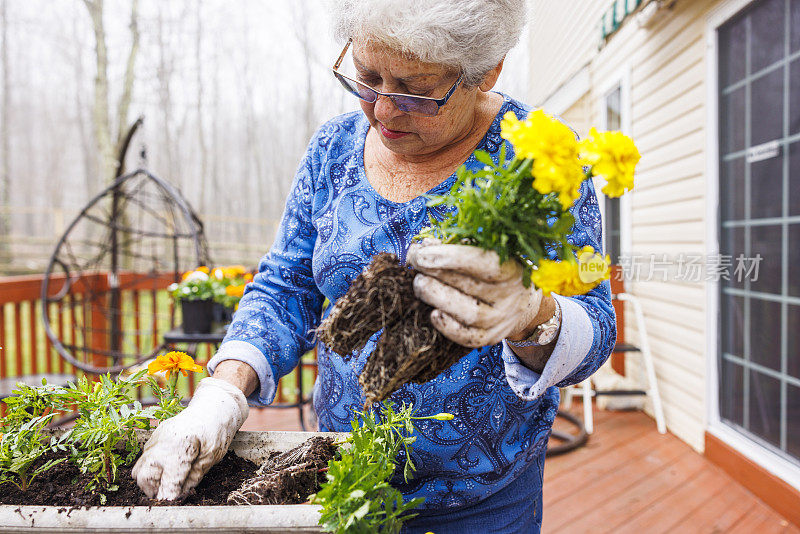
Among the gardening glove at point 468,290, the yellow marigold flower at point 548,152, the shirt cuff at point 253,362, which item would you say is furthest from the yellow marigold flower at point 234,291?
the yellow marigold flower at point 548,152

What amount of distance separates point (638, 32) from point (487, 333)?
4288 millimetres

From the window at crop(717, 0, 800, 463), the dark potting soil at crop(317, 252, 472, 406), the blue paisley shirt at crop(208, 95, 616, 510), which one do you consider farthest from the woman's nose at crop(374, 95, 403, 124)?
the window at crop(717, 0, 800, 463)

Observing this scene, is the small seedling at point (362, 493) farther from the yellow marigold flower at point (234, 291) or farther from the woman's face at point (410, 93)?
the yellow marigold flower at point (234, 291)

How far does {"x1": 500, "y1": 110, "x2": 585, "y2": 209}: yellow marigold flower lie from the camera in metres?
0.66

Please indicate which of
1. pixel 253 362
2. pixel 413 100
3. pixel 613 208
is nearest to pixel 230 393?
pixel 253 362

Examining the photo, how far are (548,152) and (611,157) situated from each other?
0.28 feet

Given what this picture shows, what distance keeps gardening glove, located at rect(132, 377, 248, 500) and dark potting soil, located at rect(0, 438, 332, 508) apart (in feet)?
0.08

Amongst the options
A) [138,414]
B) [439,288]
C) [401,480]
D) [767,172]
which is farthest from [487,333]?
[767,172]

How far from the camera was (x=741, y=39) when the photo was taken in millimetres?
2990

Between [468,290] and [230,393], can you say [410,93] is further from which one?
[230,393]

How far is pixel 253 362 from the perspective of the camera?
1.08m

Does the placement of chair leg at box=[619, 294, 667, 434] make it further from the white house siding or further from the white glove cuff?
the white glove cuff

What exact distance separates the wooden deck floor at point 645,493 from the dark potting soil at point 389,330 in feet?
7.42

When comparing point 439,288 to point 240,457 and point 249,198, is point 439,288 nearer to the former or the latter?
point 240,457
